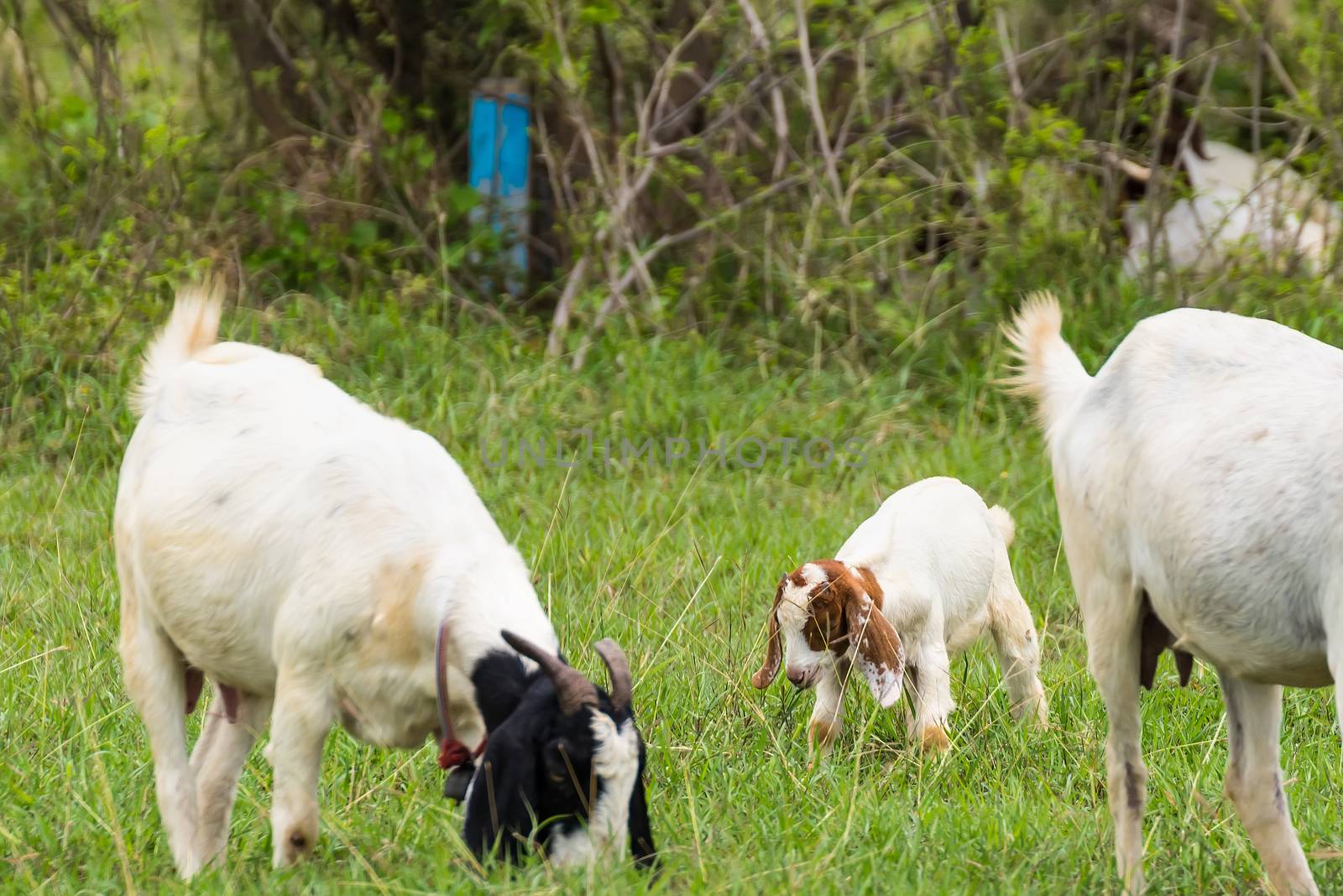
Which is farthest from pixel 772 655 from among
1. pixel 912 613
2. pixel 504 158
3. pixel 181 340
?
pixel 504 158

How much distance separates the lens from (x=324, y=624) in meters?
3.34

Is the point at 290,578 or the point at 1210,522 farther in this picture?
the point at 290,578

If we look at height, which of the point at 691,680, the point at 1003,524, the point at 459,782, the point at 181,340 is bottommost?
the point at 691,680

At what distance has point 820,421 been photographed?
24.2 feet

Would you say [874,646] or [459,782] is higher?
[459,782]

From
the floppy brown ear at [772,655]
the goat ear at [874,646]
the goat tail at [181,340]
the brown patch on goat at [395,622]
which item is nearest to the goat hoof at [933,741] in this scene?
the goat ear at [874,646]

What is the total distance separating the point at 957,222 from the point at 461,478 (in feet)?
16.2

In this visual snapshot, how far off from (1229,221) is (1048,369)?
4.78 meters

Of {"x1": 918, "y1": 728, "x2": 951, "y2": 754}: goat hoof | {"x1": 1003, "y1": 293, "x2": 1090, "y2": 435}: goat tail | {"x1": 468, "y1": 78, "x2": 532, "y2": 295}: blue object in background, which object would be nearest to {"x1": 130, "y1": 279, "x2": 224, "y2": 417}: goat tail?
{"x1": 1003, "y1": 293, "x2": 1090, "y2": 435}: goat tail

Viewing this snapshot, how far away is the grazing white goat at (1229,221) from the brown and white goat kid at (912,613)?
325cm

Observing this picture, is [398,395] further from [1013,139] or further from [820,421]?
[1013,139]

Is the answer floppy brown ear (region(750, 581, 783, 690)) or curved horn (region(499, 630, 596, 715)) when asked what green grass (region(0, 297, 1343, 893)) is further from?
curved horn (region(499, 630, 596, 715))

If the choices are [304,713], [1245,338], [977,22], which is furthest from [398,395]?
[1245,338]

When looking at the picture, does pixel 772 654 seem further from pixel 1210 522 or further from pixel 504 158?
pixel 504 158
